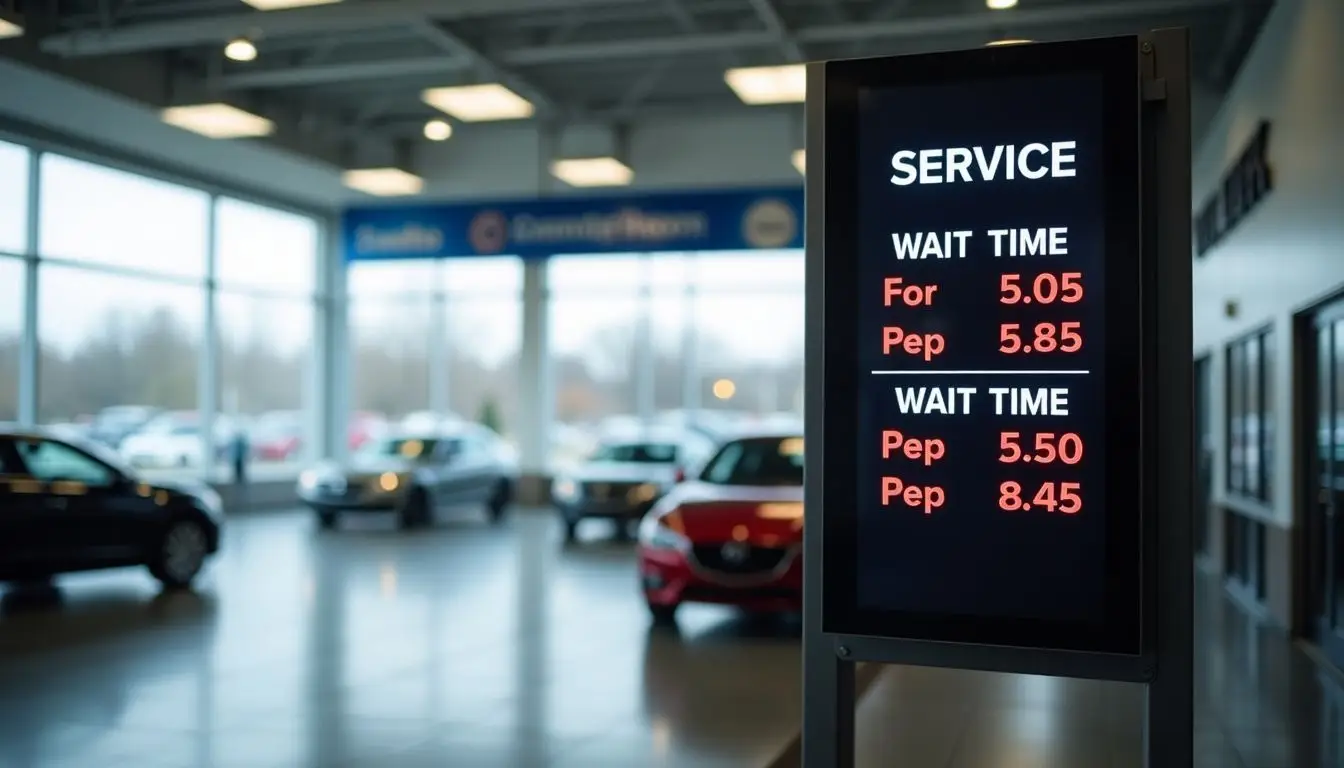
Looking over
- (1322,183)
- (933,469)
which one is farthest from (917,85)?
(1322,183)

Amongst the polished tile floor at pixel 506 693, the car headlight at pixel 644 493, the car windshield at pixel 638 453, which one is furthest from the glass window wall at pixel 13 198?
the car headlight at pixel 644 493

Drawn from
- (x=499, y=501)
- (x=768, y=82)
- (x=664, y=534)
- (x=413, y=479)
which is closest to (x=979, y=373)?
(x=664, y=534)

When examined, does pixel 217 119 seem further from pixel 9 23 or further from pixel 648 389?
pixel 648 389

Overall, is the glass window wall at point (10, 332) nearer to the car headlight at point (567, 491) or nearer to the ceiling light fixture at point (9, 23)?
the ceiling light fixture at point (9, 23)

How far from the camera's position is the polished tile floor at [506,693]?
5.89 m

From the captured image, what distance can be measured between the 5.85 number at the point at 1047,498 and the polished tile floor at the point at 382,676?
2.49m

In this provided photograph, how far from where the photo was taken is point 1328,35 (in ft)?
26.3

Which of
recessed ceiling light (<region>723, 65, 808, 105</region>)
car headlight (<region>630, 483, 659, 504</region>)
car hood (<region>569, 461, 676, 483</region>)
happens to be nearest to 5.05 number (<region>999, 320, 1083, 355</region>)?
recessed ceiling light (<region>723, 65, 808, 105</region>)

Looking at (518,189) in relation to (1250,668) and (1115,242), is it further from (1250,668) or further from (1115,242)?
(1115,242)

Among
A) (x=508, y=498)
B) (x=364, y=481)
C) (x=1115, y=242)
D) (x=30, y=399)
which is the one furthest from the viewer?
(x=508, y=498)

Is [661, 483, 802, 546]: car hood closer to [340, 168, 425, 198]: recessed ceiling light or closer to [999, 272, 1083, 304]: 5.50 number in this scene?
[999, 272, 1083, 304]: 5.50 number

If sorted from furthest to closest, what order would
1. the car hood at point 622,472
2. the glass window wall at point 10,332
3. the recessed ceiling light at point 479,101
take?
the car hood at point 622,472
the glass window wall at point 10,332
the recessed ceiling light at point 479,101

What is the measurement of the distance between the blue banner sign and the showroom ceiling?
131 centimetres

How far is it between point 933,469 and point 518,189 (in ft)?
60.0
